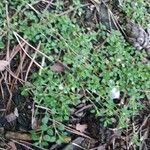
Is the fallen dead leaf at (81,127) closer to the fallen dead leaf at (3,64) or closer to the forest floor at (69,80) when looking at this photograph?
the forest floor at (69,80)

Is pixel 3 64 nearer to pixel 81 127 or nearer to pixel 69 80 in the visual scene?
pixel 69 80

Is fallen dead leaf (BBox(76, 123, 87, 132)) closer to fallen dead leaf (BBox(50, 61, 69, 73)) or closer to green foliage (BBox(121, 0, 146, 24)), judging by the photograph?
fallen dead leaf (BBox(50, 61, 69, 73))

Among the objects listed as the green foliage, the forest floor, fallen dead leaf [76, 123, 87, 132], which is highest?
the green foliage

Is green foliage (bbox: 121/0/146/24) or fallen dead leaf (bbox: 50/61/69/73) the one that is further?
green foliage (bbox: 121/0/146/24)

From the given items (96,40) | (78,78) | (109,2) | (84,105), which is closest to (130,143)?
(84,105)

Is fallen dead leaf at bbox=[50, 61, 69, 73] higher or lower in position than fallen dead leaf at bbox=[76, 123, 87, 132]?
higher

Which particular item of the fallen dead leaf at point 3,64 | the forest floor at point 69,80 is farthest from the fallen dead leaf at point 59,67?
the fallen dead leaf at point 3,64

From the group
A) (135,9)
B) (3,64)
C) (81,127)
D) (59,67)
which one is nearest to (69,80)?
(59,67)

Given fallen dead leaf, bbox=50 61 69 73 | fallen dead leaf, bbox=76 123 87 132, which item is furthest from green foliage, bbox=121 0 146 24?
fallen dead leaf, bbox=76 123 87 132

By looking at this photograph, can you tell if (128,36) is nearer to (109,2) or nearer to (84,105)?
(109,2)
